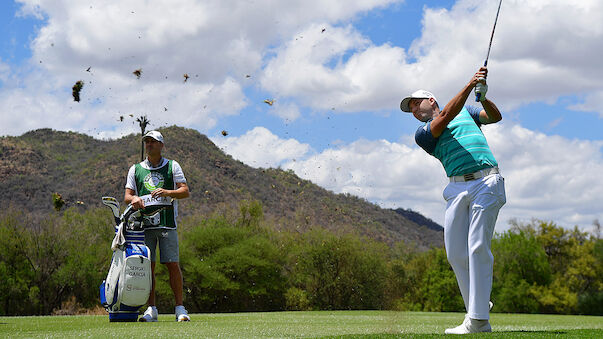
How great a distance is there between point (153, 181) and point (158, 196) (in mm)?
323

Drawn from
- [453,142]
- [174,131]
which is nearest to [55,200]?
[453,142]

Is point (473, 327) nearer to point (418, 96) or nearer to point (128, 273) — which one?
point (418, 96)

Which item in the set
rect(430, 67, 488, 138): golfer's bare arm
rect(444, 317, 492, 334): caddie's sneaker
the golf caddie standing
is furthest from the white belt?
the golf caddie standing

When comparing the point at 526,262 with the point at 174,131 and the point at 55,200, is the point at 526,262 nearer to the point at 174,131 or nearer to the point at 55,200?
the point at 55,200

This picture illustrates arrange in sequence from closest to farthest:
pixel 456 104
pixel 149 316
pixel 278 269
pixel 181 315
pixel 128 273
Answer: pixel 456 104
pixel 128 273
pixel 149 316
pixel 181 315
pixel 278 269

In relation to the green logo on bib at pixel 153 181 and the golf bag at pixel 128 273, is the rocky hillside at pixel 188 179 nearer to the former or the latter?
the green logo on bib at pixel 153 181

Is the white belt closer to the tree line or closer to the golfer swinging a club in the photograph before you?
the golfer swinging a club

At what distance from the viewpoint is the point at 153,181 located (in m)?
8.26

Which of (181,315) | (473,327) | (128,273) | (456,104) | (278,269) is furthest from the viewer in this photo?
(278,269)

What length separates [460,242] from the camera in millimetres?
5902

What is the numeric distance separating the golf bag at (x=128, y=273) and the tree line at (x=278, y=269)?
2503 centimetres

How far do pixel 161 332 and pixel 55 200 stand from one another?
6.96m

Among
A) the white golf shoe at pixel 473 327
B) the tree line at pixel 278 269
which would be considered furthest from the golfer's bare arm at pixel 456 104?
the tree line at pixel 278 269

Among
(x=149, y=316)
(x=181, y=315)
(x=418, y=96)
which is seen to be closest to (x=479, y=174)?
(x=418, y=96)
